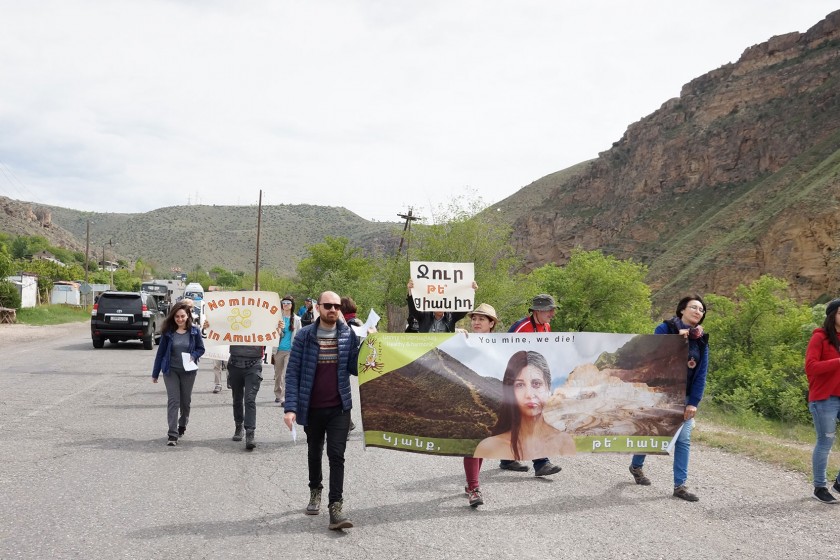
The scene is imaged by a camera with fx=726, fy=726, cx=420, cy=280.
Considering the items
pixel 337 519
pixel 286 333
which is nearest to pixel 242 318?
pixel 286 333

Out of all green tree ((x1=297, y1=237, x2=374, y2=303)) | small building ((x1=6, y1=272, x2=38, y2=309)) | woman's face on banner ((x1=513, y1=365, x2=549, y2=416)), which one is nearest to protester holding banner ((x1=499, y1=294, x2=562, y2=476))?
woman's face on banner ((x1=513, y1=365, x2=549, y2=416))

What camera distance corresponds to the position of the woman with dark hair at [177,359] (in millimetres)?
9498

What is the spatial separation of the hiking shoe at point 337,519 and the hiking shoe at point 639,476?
3334mm

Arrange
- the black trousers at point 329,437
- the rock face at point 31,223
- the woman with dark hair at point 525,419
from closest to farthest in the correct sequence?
the black trousers at point 329,437 < the woman with dark hair at point 525,419 < the rock face at point 31,223

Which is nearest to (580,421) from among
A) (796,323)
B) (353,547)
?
(353,547)

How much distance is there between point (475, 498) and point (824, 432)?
3596 millimetres

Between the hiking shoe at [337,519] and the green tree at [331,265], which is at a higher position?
the green tree at [331,265]

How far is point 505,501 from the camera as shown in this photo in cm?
674

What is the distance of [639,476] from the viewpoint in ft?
24.7

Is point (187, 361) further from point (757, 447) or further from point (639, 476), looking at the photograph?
point (757, 447)

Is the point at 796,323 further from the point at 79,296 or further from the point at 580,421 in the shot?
the point at 79,296

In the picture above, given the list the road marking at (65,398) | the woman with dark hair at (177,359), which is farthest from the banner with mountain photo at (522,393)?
the road marking at (65,398)

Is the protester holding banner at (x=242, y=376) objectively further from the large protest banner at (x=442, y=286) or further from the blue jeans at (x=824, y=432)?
the blue jeans at (x=824, y=432)

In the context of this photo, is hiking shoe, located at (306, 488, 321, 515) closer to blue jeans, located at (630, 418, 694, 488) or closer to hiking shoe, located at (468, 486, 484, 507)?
hiking shoe, located at (468, 486, 484, 507)
